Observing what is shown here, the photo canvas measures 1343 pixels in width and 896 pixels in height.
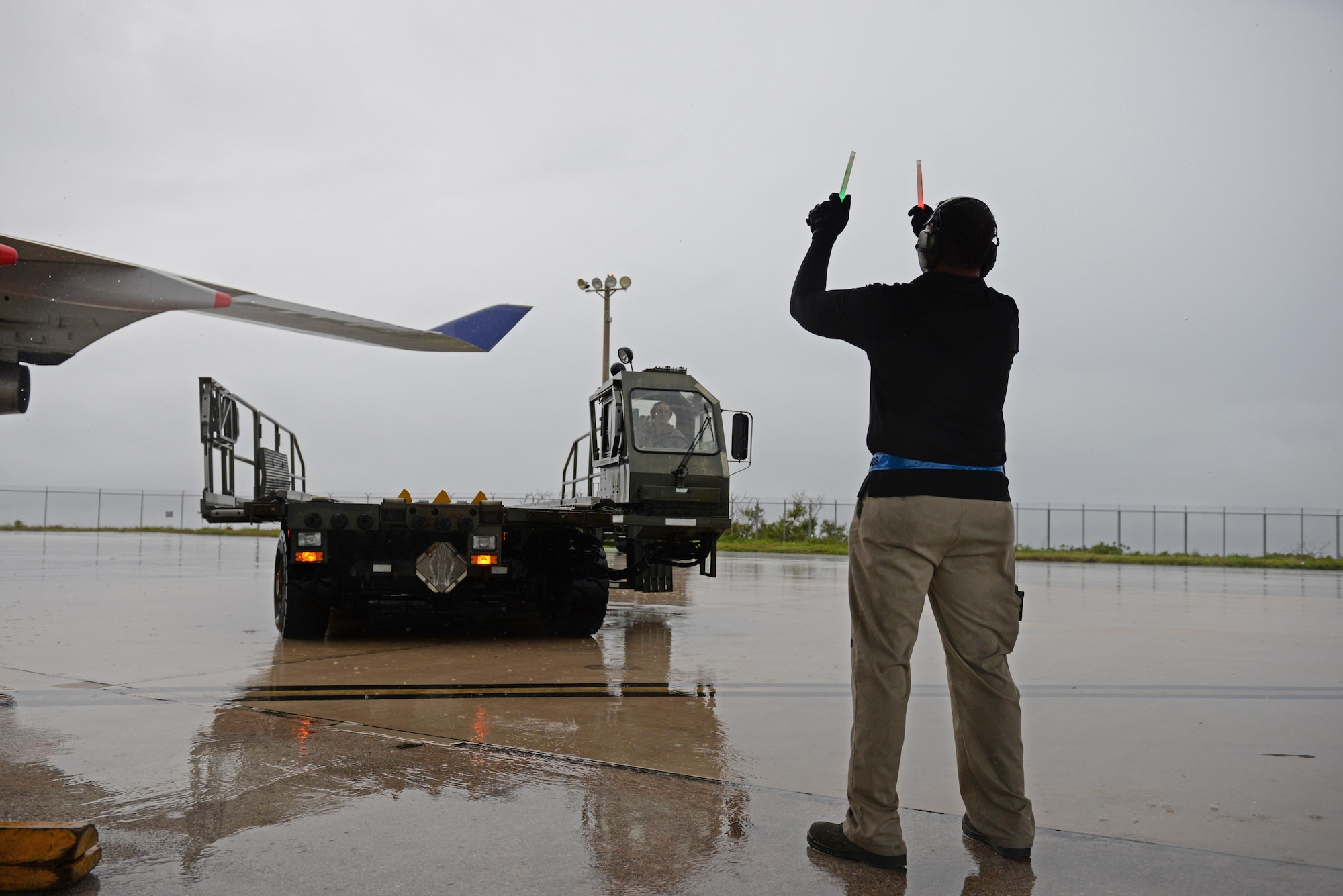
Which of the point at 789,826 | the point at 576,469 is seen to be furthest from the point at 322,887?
the point at 576,469

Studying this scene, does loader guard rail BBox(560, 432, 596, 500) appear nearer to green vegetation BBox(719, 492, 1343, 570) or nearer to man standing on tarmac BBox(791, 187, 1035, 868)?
man standing on tarmac BBox(791, 187, 1035, 868)

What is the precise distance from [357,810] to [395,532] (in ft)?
17.1

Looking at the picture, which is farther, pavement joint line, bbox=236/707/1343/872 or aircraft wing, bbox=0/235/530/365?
aircraft wing, bbox=0/235/530/365

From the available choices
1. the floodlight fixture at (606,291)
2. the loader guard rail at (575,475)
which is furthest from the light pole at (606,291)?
the loader guard rail at (575,475)

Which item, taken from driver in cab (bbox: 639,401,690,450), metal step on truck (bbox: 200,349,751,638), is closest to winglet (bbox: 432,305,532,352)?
metal step on truck (bbox: 200,349,751,638)

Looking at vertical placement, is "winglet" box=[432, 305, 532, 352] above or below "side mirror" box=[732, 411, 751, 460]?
above

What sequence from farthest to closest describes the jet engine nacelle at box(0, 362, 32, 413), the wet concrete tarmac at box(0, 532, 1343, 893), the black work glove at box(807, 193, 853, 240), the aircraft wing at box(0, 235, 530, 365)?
the jet engine nacelle at box(0, 362, 32, 413), the aircraft wing at box(0, 235, 530, 365), the black work glove at box(807, 193, 853, 240), the wet concrete tarmac at box(0, 532, 1343, 893)

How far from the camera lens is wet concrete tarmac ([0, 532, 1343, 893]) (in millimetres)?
3012

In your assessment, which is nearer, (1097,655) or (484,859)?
(484,859)

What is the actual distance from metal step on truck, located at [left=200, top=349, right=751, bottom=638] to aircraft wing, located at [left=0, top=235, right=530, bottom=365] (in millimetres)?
1629

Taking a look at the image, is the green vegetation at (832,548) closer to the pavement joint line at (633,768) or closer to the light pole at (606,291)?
the light pole at (606,291)

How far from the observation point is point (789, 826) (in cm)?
344

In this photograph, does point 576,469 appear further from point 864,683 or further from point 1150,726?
point 864,683

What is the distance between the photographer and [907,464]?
3137 mm
